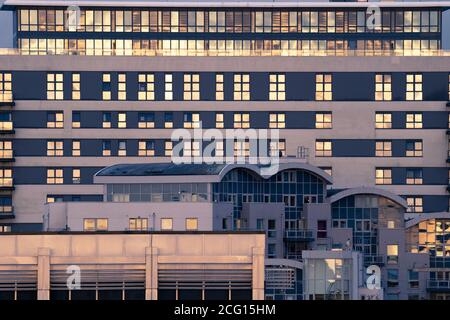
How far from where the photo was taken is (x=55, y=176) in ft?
630

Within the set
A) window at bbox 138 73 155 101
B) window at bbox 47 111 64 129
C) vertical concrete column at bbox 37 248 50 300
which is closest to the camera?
vertical concrete column at bbox 37 248 50 300

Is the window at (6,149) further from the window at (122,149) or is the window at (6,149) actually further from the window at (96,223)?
the window at (96,223)

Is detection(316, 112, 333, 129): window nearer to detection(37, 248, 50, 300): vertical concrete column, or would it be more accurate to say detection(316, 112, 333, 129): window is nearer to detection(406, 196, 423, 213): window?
detection(406, 196, 423, 213): window

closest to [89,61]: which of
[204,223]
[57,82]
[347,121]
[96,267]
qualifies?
[57,82]

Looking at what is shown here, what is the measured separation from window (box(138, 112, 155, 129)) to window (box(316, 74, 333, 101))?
73.6 ft

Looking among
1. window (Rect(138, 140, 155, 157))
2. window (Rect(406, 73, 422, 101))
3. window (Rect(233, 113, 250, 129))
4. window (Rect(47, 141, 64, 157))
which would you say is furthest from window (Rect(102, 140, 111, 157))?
window (Rect(406, 73, 422, 101))

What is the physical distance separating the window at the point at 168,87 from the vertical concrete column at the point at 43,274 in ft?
439

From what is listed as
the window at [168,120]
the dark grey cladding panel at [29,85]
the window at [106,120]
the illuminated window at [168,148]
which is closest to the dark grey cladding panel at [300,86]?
the window at [168,120]

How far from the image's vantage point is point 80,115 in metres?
195

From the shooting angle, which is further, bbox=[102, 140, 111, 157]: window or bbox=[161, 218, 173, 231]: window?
bbox=[102, 140, 111, 157]: window

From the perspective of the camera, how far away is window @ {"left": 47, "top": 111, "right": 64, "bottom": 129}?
19512 cm

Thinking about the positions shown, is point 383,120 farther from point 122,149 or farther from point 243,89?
point 122,149

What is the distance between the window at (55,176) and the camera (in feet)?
630

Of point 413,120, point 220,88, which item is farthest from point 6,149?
point 413,120
